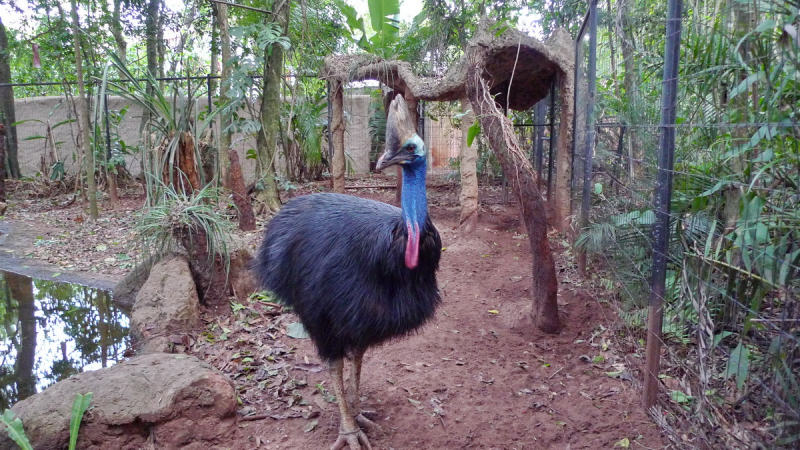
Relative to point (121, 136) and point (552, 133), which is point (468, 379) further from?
point (121, 136)

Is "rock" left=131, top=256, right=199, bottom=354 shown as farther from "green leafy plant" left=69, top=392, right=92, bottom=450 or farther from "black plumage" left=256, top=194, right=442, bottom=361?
"black plumage" left=256, top=194, right=442, bottom=361

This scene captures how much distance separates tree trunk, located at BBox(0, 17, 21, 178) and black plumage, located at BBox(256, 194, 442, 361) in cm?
1021

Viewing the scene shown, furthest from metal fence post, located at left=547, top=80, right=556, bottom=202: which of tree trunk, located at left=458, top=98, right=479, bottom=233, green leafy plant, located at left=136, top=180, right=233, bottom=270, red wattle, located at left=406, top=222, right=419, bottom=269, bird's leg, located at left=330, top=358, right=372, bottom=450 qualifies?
bird's leg, located at left=330, top=358, right=372, bottom=450

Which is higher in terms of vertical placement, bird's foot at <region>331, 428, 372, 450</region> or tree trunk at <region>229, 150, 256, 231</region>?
tree trunk at <region>229, 150, 256, 231</region>

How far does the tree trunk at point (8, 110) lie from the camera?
10445 mm

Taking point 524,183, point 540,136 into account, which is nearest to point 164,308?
point 524,183

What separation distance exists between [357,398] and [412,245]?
1001 millimetres

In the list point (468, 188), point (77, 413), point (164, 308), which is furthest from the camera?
point (468, 188)

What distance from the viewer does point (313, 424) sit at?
2967mm

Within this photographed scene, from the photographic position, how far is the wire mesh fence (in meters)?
1.60

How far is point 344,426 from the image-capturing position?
2748 mm

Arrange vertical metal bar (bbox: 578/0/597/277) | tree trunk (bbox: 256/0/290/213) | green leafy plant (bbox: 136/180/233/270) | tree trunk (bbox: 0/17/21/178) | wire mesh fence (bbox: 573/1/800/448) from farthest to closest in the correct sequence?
tree trunk (bbox: 0/17/21/178) < tree trunk (bbox: 256/0/290/213) < vertical metal bar (bbox: 578/0/597/277) < green leafy plant (bbox: 136/180/233/270) < wire mesh fence (bbox: 573/1/800/448)

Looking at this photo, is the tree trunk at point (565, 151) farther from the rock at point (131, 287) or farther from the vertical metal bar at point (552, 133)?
the rock at point (131, 287)

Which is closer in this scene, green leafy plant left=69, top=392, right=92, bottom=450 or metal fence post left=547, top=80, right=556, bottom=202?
green leafy plant left=69, top=392, right=92, bottom=450
